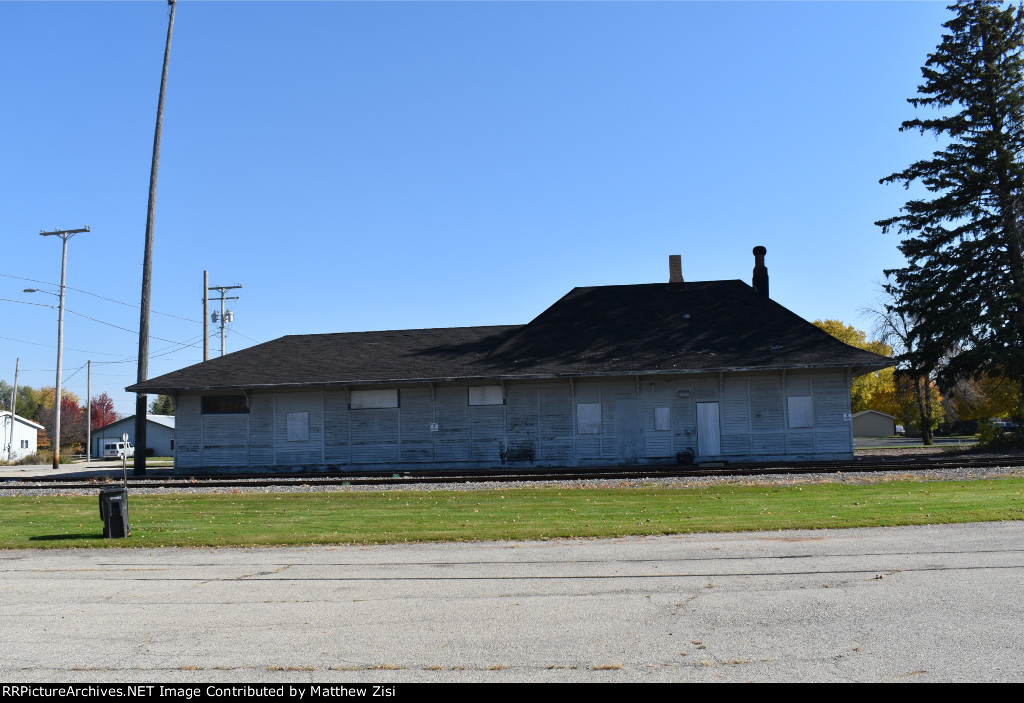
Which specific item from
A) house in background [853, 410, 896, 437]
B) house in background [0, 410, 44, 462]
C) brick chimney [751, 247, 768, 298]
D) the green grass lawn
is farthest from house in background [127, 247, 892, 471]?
house in background [853, 410, 896, 437]

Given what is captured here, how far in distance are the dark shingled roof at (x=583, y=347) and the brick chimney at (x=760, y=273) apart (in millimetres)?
721

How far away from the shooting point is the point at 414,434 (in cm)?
3073

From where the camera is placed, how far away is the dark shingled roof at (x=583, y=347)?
2927cm

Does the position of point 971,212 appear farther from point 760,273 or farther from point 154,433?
point 154,433

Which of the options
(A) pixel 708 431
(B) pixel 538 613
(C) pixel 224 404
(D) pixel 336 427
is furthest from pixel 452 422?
(B) pixel 538 613

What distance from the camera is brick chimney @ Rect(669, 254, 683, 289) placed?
37.3m

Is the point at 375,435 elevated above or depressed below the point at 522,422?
below

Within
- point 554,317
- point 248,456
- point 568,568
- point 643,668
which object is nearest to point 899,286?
point 554,317

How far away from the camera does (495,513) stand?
49.4 ft

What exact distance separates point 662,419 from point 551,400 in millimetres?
4157

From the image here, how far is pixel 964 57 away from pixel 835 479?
86.5 feet

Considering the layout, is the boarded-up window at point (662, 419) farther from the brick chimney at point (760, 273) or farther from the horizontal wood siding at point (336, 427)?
the horizontal wood siding at point (336, 427)

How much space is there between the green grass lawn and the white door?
10245 millimetres

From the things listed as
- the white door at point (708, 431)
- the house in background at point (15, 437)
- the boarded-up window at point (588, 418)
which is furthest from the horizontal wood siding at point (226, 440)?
the house in background at point (15, 437)
